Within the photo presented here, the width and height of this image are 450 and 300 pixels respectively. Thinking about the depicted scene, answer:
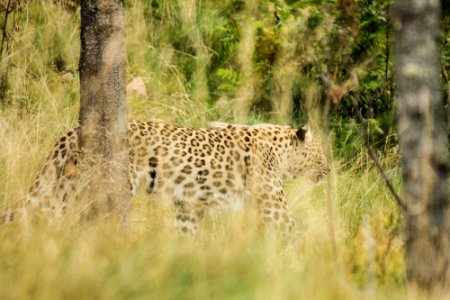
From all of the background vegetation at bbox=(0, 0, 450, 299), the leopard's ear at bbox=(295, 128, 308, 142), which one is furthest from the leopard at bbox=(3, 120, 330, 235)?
the background vegetation at bbox=(0, 0, 450, 299)

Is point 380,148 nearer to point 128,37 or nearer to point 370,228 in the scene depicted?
point 128,37

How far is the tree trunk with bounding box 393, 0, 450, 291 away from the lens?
435 centimetres

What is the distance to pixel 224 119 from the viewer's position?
9859mm

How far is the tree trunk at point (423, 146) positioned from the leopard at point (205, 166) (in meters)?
2.55

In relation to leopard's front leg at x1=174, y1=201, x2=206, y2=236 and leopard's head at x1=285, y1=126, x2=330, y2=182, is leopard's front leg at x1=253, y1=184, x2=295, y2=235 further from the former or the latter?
leopard's head at x1=285, y1=126, x2=330, y2=182

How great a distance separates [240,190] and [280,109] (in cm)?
266

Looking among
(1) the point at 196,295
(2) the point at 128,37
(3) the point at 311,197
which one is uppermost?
(2) the point at 128,37

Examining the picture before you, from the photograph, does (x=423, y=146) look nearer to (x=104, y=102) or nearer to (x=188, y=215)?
(x=104, y=102)

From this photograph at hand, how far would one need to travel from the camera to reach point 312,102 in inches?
404

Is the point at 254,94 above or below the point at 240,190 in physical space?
above

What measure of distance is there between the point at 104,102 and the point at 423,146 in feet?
7.49

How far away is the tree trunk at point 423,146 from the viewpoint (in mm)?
4348

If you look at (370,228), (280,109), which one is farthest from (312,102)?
(370,228)

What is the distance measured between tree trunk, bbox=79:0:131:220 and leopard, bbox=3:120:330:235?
2.34ft
